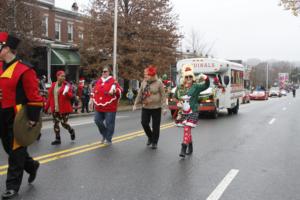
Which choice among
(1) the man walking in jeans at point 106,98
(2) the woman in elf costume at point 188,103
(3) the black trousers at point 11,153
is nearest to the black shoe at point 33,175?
(3) the black trousers at point 11,153

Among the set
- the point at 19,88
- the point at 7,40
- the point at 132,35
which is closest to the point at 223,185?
the point at 19,88

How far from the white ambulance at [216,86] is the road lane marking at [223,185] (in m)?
9.61

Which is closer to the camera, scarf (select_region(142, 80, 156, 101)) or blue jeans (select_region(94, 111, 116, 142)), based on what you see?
scarf (select_region(142, 80, 156, 101))

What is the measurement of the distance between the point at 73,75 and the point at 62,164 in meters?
29.1

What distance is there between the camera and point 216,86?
16.6m

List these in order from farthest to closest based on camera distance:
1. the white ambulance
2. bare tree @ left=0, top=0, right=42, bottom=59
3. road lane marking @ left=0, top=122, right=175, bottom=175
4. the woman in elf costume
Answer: bare tree @ left=0, top=0, right=42, bottom=59, the white ambulance, the woman in elf costume, road lane marking @ left=0, top=122, right=175, bottom=175

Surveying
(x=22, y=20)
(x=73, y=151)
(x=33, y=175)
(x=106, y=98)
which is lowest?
(x=73, y=151)

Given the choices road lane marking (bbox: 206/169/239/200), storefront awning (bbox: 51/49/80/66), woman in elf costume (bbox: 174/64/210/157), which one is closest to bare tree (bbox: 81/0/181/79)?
storefront awning (bbox: 51/49/80/66)

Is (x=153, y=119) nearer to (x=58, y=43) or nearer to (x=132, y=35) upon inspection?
(x=132, y=35)

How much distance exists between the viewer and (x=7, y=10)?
A: 18.1 metres

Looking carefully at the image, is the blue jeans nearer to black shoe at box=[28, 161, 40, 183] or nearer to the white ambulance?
black shoe at box=[28, 161, 40, 183]

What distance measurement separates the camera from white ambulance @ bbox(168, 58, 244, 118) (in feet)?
58.1

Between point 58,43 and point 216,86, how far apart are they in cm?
2160

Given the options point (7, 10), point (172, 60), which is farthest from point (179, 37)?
point (7, 10)
